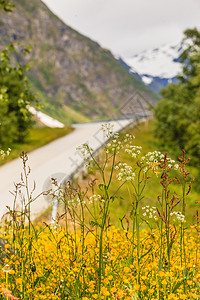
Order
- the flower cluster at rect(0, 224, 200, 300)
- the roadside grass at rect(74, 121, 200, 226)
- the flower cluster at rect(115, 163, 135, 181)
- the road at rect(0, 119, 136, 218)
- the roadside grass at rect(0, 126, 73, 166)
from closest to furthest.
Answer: the flower cluster at rect(0, 224, 200, 300) → the flower cluster at rect(115, 163, 135, 181) → the roadside grass at rect(74, 121, 200, 226) → the road at rect(0, 119, 136, 218) → the roadside grass at rect(0, 126, 73, 166)

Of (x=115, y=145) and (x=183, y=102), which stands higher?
(x=183, y=102)

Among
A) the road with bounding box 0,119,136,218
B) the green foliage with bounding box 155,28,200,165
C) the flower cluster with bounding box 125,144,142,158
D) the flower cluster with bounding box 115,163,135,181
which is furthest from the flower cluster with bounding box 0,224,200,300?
the green foliage with bounding box 155,28,200,165

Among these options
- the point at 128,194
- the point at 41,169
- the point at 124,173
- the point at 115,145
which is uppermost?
the point at 41,169

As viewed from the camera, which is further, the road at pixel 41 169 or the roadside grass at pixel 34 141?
the roadside grass at pixel 34 141

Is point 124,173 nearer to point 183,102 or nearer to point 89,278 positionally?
point 89,278

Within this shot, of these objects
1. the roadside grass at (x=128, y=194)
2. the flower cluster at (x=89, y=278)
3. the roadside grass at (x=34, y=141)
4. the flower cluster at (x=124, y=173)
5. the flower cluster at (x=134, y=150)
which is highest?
the roadside grass at (x=34, y=141)

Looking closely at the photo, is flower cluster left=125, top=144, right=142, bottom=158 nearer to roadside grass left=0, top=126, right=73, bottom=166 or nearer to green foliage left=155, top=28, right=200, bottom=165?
roadside grass left=0, top=126, right=73, bottom=166

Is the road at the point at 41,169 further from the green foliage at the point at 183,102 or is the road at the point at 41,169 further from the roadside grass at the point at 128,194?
the green foliage at the point at 183,102

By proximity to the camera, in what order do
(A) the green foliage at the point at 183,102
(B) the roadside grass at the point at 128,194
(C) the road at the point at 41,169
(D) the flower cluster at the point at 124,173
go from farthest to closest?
(A) the green foliage at the point at 183,102 → (C) the road at the point at 41,169 → (B) the roadside grass at the point at 128,194 → (D) the flower cluster at the point at 124,173

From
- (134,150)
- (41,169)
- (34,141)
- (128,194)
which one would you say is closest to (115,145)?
(134,150)

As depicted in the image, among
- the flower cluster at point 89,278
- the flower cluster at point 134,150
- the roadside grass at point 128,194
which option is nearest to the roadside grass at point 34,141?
the roadside grass at point 128,194

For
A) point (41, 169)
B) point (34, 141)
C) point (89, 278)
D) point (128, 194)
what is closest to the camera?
point (89, 278)

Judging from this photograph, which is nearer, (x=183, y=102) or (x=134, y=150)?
(x=134, y=150)

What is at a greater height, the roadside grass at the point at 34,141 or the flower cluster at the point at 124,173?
the roadside grass at the point at 34,141
